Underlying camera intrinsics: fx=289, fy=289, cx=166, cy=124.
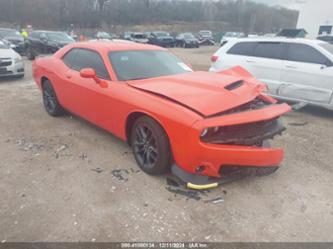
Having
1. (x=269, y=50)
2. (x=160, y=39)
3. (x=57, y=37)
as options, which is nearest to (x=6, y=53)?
(x=57, y=37)

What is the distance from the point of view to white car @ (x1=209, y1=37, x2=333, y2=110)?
18.9 feet

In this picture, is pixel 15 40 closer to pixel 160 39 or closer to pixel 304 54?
pixel 304 54

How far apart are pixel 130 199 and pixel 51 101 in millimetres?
3248

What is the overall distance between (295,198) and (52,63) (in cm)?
443

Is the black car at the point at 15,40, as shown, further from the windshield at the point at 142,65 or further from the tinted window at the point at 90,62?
the windshield at the point at 142,65

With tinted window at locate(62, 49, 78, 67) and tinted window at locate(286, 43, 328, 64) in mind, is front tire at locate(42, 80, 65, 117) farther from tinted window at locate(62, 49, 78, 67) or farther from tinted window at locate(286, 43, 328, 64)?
tinted window at locate(286, 43, 328, 64)

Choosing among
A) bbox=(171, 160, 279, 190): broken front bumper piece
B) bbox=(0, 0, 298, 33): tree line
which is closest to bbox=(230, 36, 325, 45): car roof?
bbox=(171, 160, 279, 190): broken front bumper piece

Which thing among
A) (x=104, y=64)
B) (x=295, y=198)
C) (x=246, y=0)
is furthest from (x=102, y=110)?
(x=246, y=0)

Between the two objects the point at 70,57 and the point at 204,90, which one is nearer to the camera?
the point at 204,90

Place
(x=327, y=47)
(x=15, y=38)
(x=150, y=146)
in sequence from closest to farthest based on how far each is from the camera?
1. (x=150, y=146)
2. (x=327, y=47)
3. (x=15, y=38)

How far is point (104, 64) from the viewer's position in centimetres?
400

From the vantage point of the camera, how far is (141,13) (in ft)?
269

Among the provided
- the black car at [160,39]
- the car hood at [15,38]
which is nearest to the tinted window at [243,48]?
the car hood at [15,38]

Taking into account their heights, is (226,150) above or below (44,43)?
above
